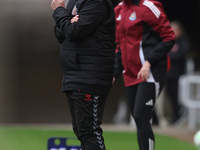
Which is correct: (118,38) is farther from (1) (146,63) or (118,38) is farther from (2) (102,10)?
(2) (102,10)

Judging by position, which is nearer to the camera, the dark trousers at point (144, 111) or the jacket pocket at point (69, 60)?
the jacket pocket at point (69, 60)

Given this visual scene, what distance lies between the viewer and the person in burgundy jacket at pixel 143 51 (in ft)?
15.8

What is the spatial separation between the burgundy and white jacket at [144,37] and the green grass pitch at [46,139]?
216cm

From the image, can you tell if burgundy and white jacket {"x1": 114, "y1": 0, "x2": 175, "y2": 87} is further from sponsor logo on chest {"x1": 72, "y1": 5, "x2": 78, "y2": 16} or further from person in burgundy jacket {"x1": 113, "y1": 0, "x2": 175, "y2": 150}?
sponsor logo on chest {"x1": 72, "y1": 5, "x2": 78, "y2": 16}

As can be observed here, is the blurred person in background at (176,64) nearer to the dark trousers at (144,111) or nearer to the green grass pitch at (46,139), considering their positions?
the green grass pitch at (46,139)

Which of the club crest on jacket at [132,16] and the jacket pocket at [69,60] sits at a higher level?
the club crest on jacket at [132,16]

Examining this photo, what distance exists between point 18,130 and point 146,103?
16.0ft

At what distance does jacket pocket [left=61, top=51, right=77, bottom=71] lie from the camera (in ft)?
13.0

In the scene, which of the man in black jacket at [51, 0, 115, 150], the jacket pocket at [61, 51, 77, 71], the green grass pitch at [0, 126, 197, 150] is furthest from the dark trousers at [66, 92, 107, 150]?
the green grass pitch at [0, 126, 197, 150]

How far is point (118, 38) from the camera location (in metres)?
5.11

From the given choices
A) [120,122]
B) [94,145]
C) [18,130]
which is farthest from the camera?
[120,122]

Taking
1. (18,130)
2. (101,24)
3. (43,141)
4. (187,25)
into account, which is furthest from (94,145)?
(187,25)

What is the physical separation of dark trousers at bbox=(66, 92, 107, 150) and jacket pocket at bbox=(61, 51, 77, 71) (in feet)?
0.67

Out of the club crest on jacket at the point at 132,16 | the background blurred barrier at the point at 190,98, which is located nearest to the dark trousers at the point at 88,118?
the club crest on jacket at the point at 132,16
